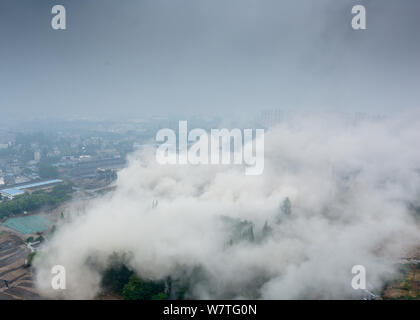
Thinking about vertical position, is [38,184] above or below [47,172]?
below

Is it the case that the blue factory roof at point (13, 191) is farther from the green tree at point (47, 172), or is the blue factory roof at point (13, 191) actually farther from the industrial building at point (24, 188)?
the green tree at point (47, 172)

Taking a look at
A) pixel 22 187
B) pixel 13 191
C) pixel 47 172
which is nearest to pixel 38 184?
pixel 22 187

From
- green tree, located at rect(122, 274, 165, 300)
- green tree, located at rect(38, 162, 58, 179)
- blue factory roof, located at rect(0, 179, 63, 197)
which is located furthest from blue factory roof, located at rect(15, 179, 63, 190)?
green tree, located at rect(122, 274, 165, 300)

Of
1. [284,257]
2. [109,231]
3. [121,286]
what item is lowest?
[121,286]

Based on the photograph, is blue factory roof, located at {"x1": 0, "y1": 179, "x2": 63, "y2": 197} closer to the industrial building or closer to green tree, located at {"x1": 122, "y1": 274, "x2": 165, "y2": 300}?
the industrial building

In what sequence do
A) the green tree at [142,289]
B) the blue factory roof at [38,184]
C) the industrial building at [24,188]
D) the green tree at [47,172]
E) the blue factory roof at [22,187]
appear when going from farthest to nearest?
the green tree at [47,172]
the blue factory roof at [38,184]
the blue factory roof at [22,187]
the industrial building at [24,188]
the green tree at [142,289]

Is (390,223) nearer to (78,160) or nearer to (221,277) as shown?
(221,277)

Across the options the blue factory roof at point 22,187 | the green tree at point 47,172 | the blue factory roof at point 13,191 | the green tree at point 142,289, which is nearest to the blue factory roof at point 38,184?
the blue factory roof at point 22,187

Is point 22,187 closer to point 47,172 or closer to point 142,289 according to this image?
point 47,172
